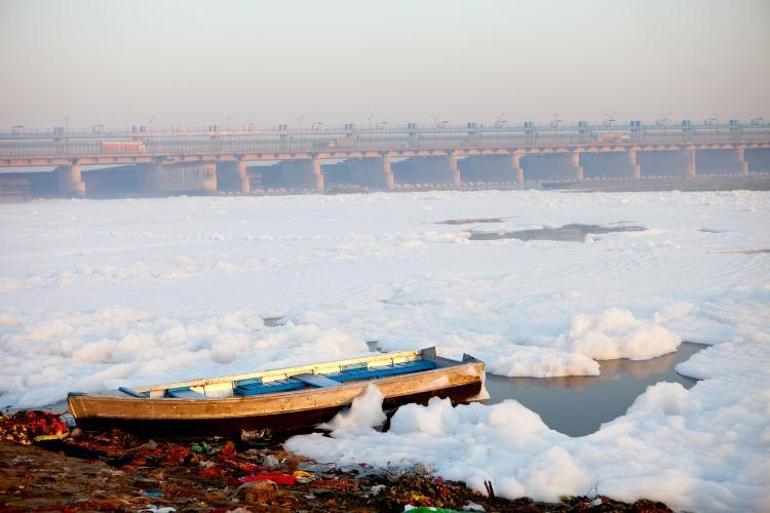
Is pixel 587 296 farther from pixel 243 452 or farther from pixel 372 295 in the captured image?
pixel 243 452

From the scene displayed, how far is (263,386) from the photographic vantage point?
42.0 ft

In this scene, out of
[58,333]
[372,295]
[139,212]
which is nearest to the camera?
[58,333]

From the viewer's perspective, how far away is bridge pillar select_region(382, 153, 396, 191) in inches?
4417

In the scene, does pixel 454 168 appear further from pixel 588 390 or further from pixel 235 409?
pixel 235 409

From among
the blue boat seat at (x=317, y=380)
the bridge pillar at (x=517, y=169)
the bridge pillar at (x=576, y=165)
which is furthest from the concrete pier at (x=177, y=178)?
the blue boat seat at (x=317, y=380)

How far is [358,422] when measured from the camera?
38.9 feet

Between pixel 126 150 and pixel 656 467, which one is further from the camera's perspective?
pixel 126 150

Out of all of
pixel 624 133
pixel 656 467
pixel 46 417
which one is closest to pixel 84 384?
pixel 46 417

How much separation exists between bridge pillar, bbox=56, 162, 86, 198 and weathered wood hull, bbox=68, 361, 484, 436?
86.7 meters

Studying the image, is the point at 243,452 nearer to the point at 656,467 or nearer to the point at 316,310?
the point at 656,467

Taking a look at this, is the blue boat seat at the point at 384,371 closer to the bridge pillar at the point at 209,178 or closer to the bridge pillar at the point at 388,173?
the bridge pillar at the point at 209,178

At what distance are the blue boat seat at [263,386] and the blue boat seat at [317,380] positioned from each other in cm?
9

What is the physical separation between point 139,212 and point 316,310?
4250cm

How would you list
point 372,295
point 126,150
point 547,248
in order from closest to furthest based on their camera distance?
point 372,295, point 547,248, point 126,150
